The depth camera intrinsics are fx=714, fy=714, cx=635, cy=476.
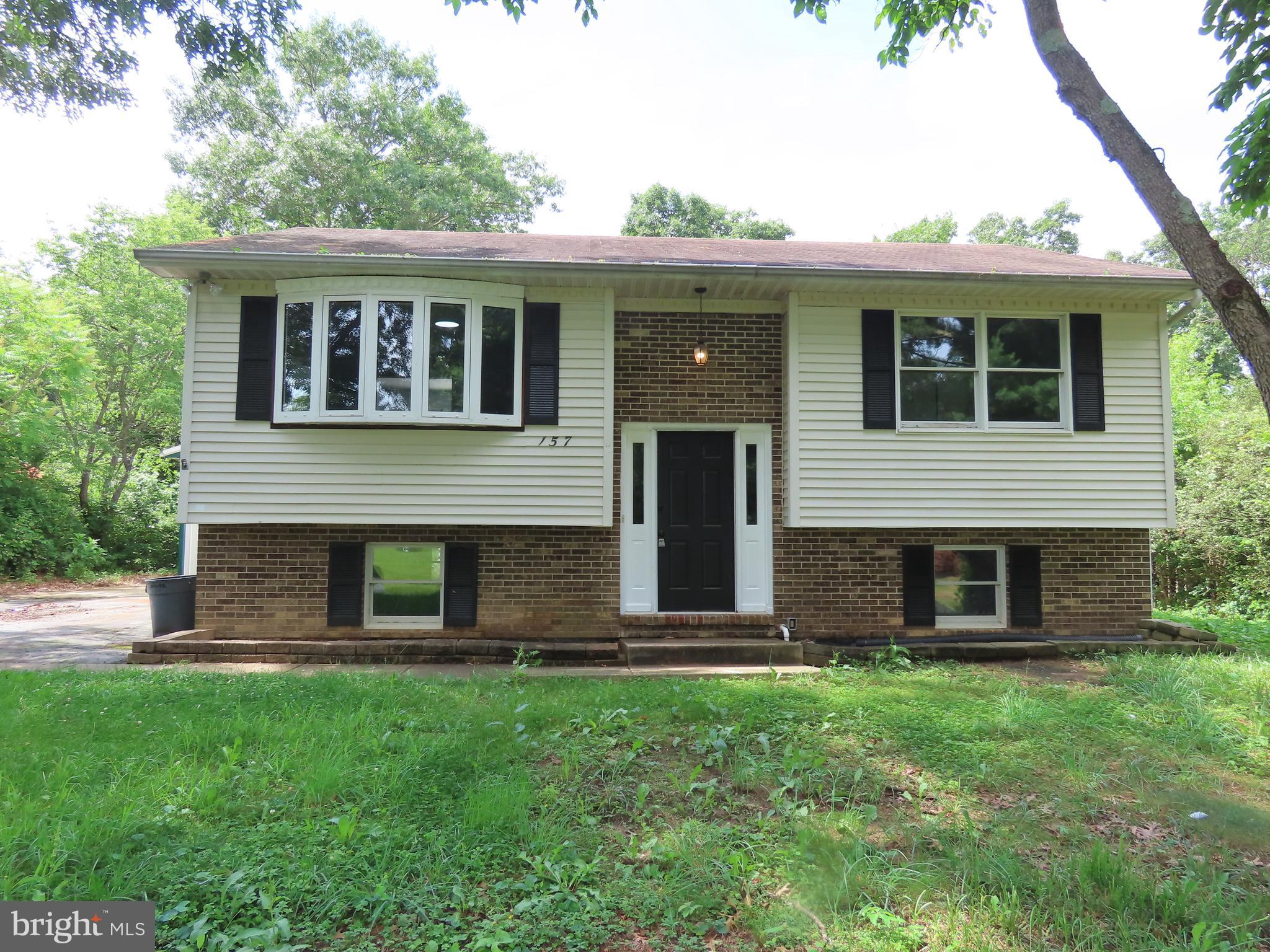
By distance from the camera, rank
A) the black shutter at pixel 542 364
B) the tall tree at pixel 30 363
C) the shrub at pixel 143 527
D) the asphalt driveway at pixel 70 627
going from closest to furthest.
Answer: the asphalt driveway at pixel 70 627 → the black shutter at pixel 542 364 → the tall tree at pixel 30 363 → the shrub at pixel 143 527

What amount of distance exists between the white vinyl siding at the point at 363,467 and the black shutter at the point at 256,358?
0.33 feet

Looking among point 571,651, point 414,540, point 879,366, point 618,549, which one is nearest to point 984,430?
point 879,366

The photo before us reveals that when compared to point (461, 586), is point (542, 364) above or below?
above

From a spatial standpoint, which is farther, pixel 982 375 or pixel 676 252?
pixel 676 252

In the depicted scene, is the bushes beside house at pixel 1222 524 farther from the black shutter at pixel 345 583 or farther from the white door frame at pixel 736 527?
the black shutter at pixel 345 583

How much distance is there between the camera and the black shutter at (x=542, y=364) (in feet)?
24.5

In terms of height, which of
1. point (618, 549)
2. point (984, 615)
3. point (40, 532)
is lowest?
point (984, 615)

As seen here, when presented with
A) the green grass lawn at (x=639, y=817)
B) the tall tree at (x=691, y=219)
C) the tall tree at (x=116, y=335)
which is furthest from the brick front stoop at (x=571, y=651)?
the tall tree at (x=691, y=219)

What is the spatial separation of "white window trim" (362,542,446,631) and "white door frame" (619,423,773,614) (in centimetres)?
197

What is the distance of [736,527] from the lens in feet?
26.1

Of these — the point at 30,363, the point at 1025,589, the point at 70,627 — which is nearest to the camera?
the point at 1025,589

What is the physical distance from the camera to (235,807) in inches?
132

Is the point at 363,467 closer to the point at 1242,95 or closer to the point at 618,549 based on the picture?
the point at 618,549

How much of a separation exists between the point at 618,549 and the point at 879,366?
344cm
